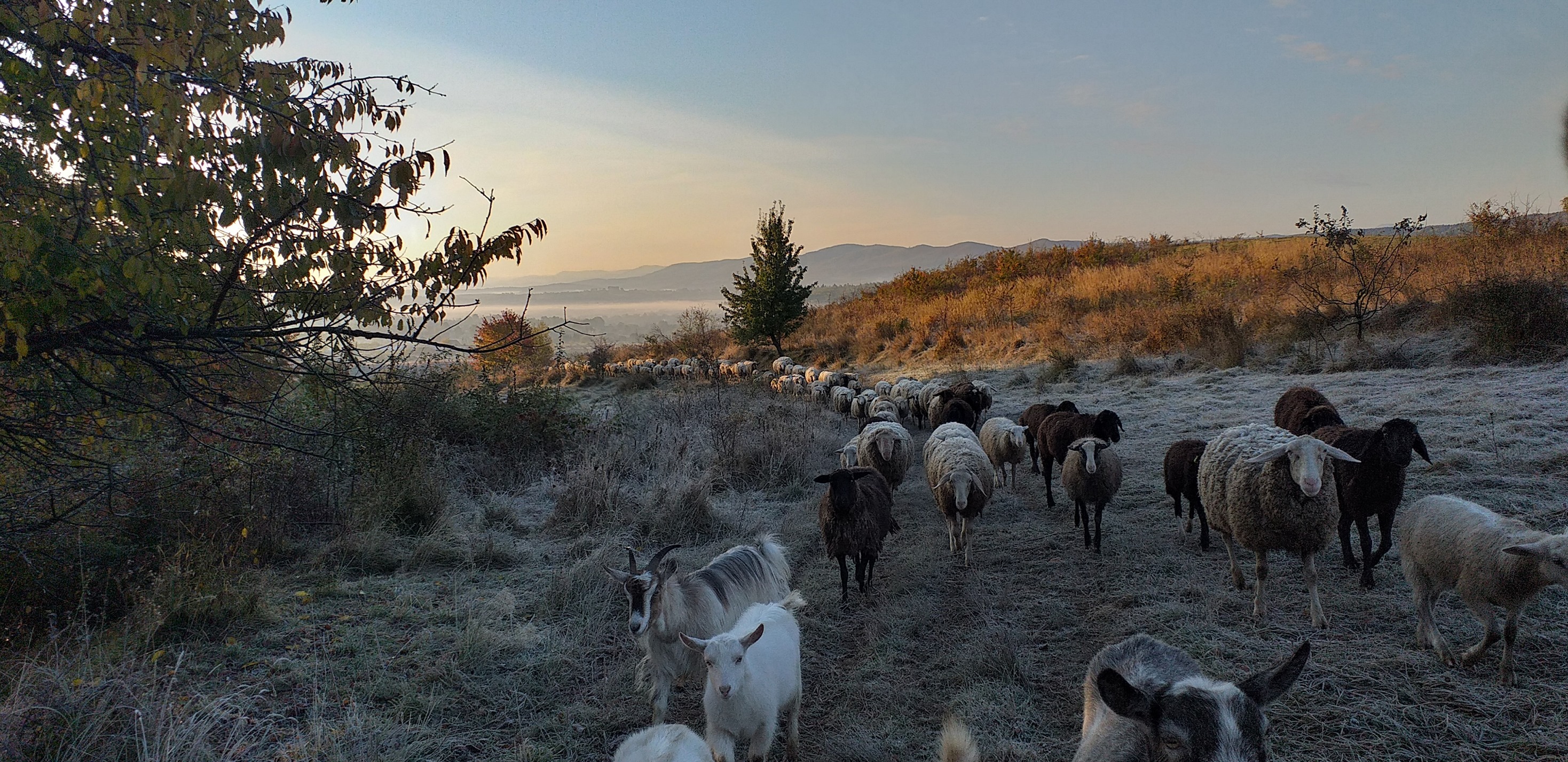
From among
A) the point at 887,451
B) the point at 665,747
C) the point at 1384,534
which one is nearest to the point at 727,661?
the point at 665,747

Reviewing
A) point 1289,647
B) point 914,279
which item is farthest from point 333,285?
point 914,279

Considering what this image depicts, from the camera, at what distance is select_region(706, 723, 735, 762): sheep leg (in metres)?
4.02

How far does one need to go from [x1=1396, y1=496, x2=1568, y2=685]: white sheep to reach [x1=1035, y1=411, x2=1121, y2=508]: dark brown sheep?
3.95 m

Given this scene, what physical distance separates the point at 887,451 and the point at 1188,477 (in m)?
3.57

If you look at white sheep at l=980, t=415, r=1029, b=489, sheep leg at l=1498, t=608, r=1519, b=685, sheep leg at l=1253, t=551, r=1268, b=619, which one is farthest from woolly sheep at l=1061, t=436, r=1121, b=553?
sheep leg at l=1498, t=608, r=1519, b=685

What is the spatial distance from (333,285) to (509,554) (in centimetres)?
403

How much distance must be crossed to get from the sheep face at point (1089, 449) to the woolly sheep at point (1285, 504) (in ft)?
4.56

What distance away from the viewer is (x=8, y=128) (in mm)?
2984

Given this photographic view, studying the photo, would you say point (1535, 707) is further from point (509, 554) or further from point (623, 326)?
point (623, 326)

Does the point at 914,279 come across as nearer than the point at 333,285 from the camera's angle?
No

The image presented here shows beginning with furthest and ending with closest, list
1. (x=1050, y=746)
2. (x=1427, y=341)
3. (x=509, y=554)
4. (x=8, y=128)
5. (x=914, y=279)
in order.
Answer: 1. (x=914, y=279)
2. (x=1427, y=341)
3. (x=509, y=554)
4. (x=1050, y=746)
5. (x=8, y=128)

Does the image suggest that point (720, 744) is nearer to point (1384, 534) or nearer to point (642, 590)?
point (642, 590)

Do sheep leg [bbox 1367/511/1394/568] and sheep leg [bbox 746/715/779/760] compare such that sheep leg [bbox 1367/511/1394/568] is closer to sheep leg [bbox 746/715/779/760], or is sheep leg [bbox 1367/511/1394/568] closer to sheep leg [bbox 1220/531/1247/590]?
sheep leg [bbox 1220/531/1247/590]

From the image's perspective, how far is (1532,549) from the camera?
12.3ft
